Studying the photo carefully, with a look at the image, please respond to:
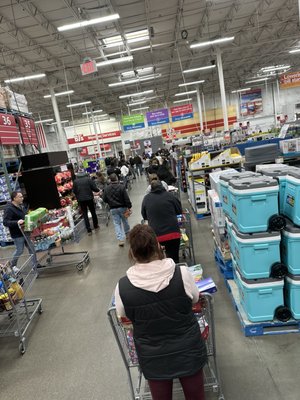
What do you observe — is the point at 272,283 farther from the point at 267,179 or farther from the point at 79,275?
the point at 79,275

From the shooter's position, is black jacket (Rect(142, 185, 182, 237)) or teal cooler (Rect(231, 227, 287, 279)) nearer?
teal cooler (Rect(231, 227, 287, 279))

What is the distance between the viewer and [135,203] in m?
11.5

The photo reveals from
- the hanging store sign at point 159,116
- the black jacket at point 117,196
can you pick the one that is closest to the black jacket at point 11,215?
the black jacket at point 117,196

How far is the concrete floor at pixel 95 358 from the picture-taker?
2.59 meters

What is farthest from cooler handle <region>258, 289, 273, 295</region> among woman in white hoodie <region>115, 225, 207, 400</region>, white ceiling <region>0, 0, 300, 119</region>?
white ceiling <region>0, 0, 300, 119</region>

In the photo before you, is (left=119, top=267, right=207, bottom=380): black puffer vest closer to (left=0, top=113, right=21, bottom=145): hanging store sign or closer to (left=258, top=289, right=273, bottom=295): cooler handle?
(left=258, top=289, right=273, bottom=295): cooler handle

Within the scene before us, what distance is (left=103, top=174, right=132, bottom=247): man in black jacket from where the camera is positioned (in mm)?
6508

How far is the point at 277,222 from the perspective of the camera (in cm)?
278

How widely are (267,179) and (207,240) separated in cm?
343

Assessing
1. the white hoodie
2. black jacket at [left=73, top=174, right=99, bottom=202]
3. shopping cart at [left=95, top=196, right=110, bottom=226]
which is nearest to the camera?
the white hoodie

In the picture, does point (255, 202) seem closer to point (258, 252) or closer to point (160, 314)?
point (258, 252)

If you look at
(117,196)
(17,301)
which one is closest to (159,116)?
(117,196)

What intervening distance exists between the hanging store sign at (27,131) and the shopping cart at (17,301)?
4635 millimetres

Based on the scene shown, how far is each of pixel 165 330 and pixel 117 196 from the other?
4.99 metres
